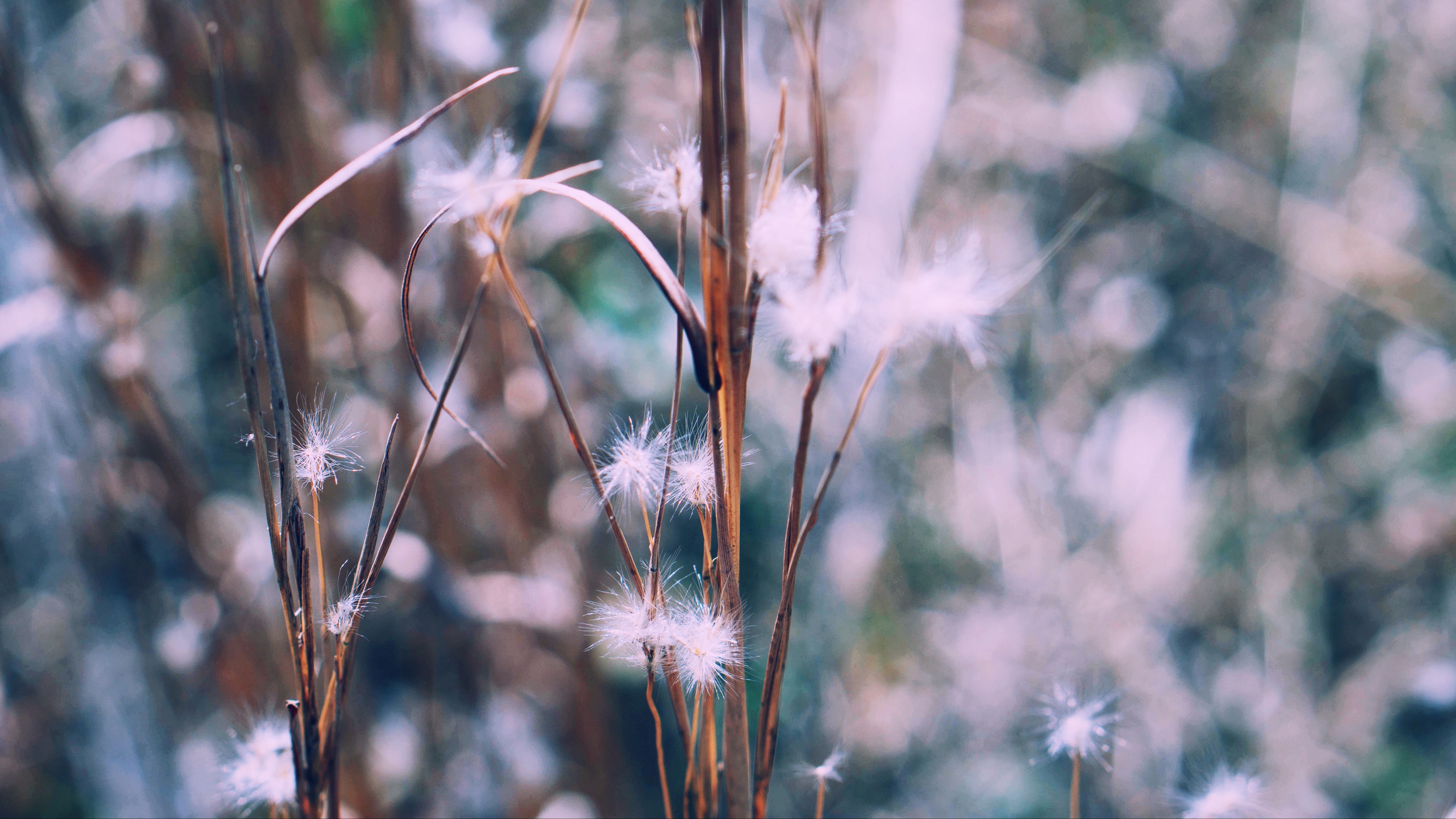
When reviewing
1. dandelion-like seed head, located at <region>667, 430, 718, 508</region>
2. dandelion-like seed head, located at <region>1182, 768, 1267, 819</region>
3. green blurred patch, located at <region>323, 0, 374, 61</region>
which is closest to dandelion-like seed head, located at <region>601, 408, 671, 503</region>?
dandelion-like seed head, located at <region>667, 430, 718, 508</region>

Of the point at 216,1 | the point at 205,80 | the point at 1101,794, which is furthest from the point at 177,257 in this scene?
the point at 1101,794

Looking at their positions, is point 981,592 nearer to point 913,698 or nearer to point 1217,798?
point 913,698

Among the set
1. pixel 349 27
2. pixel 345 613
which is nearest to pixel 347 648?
pixel 345 613

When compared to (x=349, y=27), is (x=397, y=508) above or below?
below

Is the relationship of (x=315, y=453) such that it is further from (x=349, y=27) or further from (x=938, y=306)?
(x=349, y=27)

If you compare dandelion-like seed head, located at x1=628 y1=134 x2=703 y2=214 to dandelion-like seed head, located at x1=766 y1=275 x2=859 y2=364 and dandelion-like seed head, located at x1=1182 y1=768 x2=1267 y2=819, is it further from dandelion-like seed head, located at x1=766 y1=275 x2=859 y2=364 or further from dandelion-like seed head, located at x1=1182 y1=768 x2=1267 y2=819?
dandelion-like seed head, located at x1=1182 y1=768 x2=1267 y2=819
